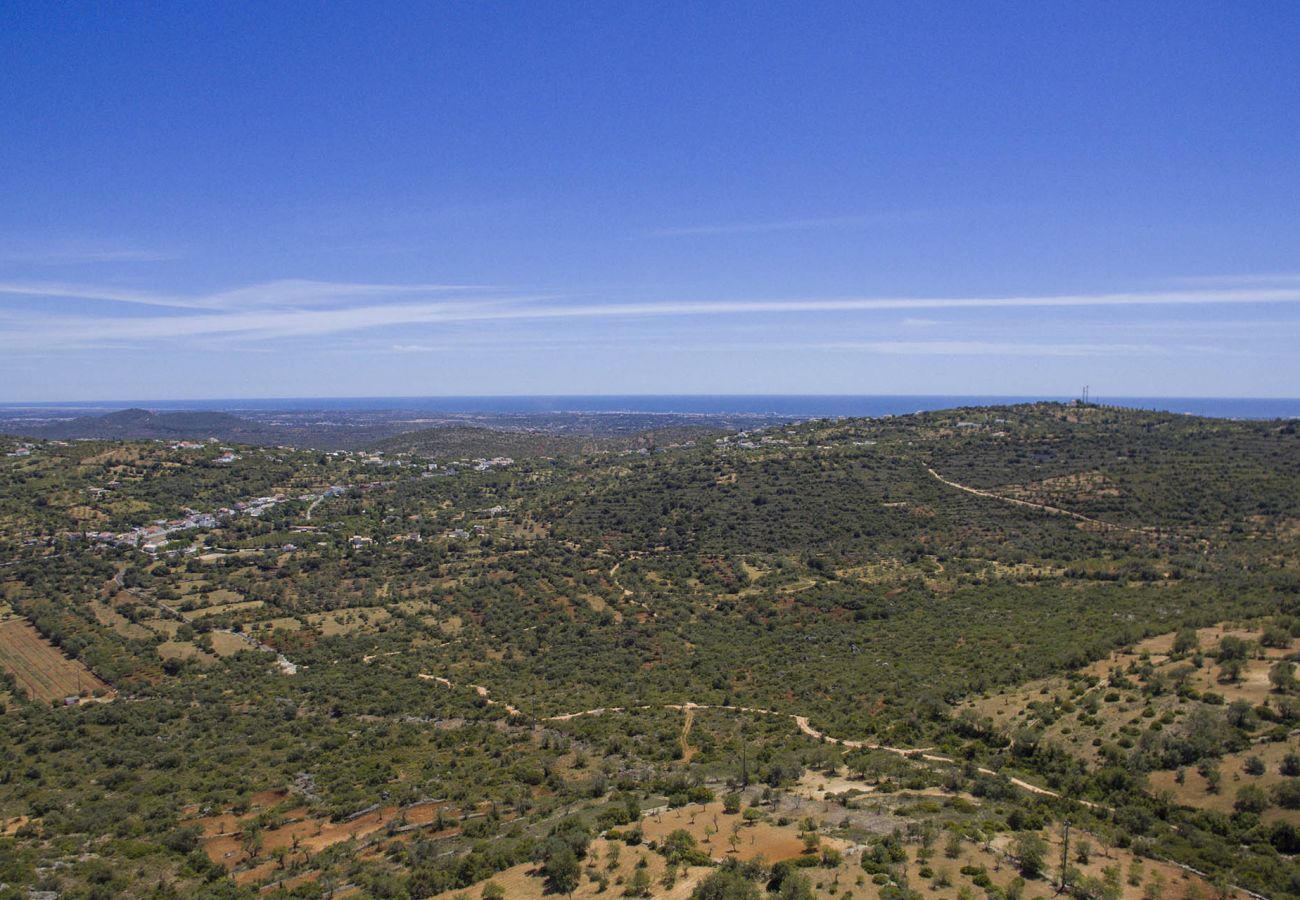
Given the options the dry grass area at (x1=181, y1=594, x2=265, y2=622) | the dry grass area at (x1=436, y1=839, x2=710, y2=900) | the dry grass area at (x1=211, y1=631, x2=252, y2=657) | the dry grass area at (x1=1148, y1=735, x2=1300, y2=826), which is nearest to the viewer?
the dry grass area at (x1=436, y1=839, x2=710, y2=900)

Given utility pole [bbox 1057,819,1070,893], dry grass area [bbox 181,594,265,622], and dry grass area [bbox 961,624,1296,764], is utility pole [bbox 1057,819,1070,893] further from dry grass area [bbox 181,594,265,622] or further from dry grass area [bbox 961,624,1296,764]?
dry grass area [bbox 181,594,265,622]

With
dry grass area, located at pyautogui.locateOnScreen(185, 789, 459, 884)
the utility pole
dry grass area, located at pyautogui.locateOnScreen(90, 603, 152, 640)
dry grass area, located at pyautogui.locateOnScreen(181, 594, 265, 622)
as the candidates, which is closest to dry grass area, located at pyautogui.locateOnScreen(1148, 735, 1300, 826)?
the utility pole

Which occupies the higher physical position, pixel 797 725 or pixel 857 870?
pixel 857 870

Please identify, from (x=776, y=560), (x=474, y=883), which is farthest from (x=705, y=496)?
(x=474, y=883)

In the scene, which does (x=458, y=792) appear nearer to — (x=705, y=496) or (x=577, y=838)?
(x=577, y=838)

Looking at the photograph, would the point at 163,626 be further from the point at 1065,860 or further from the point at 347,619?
the point at 1065,860

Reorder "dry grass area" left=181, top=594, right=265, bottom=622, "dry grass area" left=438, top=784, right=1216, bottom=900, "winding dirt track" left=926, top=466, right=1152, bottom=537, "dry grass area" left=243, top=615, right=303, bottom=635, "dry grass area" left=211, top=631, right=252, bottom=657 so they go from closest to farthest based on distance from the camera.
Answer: "dry grass area" left=438, top=784, right=1216, bottom=900, "dry grass area" left=211, top=631, right=252, bottom=657, "dry grass area" left=243, top=615, right=303, bottom=635, "dry grass area" left=181, top=594, right=265, bottom=622, "winding dirt track" left=926, top=466, right=1152, bottom=537

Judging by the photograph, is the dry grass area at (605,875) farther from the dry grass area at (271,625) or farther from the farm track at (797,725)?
the dry grass area at (271,625)

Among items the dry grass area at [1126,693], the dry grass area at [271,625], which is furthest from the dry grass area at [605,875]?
the dry grass area at [271,625]

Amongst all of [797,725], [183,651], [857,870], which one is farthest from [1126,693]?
[183,651]
